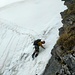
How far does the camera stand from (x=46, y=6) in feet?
88.3

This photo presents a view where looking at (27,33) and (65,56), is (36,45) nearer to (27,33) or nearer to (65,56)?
(27,33)

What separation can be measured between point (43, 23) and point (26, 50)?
365cm

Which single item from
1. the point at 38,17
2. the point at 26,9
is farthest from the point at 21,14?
the point at 38,17

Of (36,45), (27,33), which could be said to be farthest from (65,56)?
(27,33)

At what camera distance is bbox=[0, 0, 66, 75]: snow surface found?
18.8 meters

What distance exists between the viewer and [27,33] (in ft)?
76.2

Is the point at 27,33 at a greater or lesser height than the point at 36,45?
greater

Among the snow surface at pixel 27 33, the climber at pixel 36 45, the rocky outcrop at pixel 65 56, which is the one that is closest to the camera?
the rocky outcrop at pixel 65 56

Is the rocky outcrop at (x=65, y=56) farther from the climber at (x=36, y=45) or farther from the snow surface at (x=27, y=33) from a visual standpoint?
the climber at (x=36, y=45)

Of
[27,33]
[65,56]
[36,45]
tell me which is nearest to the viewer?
[65,56]

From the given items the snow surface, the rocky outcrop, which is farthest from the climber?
the rocky outcrop

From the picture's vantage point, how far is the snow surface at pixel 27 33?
18812mm

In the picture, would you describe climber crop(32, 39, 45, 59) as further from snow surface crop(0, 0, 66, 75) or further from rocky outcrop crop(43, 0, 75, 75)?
rocky outcrop crop(43, 0, 75, 75)

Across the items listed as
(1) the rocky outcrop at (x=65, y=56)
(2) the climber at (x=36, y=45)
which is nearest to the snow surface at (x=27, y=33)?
(2) the climber at (x=36, y=45)
